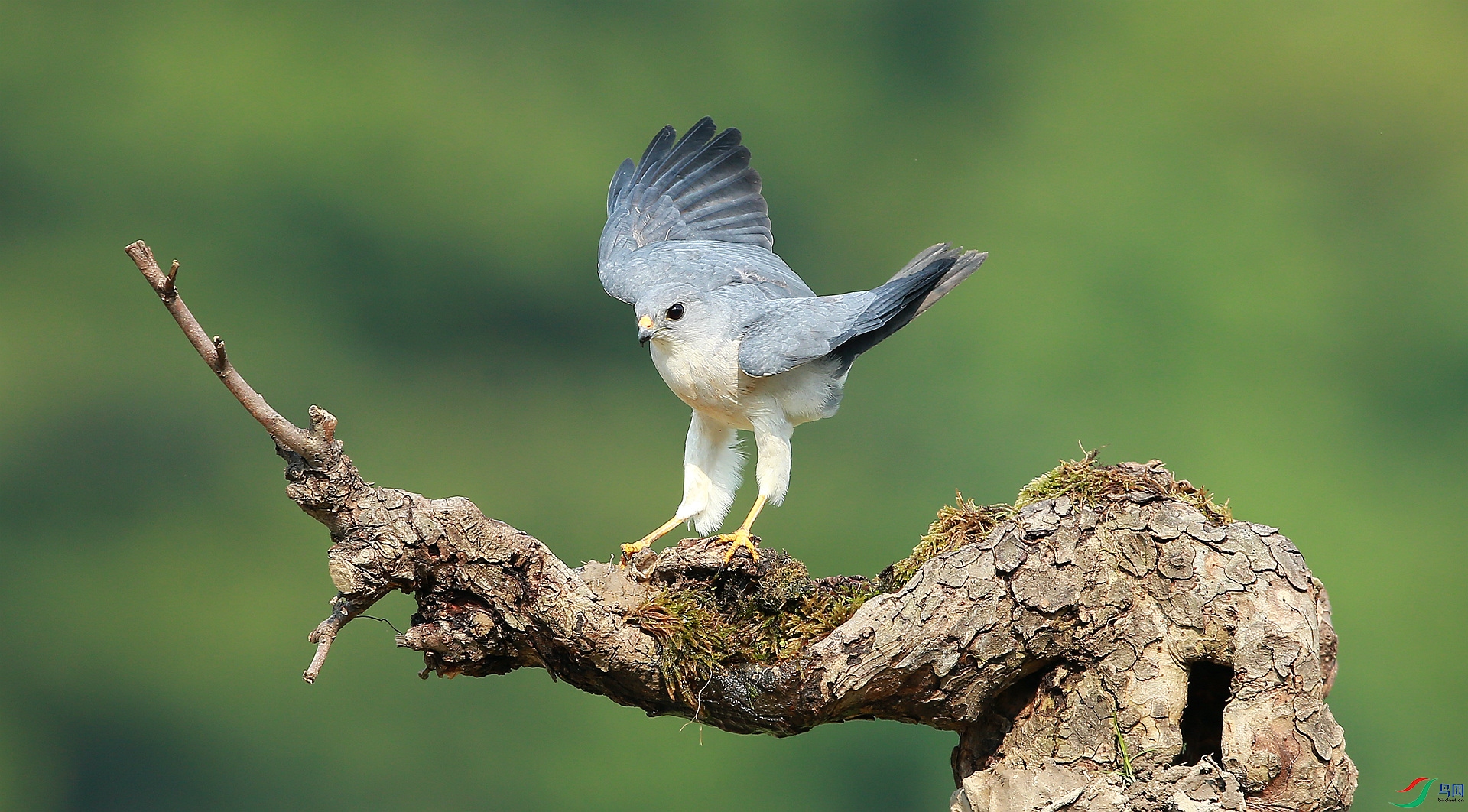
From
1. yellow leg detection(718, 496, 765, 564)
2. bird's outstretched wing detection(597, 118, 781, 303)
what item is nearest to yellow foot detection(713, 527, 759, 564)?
yellow leg detection(718, 496, 765, 564)

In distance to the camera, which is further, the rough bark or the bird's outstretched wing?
the bird's outstretched wing

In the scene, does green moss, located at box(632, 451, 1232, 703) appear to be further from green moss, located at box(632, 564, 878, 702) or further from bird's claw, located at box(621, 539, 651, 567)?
bird's claw, located at box(621, 539, 651, 567)

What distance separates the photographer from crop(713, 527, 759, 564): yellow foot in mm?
2775

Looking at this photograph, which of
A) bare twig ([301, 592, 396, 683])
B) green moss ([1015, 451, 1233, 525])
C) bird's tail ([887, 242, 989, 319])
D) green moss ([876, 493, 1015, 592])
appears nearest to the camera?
bare twig ([301, 592, 396, 683])

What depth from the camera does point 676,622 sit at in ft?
8.61

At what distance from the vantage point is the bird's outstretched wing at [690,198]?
3.80 metres

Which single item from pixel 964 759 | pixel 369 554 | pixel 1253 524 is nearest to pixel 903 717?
pixel 964 759

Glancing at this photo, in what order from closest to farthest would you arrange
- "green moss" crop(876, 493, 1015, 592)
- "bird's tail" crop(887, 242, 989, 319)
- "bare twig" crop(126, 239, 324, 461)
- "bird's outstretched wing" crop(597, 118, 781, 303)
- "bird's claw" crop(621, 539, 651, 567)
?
"bare twig" crop(126, 239, 324, 461), "green moss" crop(876, 493, 1015, 592), "bird's claw" crop(621, 539, 651, 567), "bird's tail" crop(887, 242, 989, 319), "bird's outstretched wing" crop(597, 118, 781, 303)

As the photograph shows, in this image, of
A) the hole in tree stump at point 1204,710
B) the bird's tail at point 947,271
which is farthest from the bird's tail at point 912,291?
the hole in tree stump at point 1204,710

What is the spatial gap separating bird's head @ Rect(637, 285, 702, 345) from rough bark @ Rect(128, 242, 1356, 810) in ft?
2.42

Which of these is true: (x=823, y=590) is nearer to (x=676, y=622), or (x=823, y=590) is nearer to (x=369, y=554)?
(x=676, y=622)

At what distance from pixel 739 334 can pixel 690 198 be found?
95 centimetres

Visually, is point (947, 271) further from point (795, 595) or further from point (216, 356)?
point (216, 356)

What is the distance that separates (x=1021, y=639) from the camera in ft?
8.18
